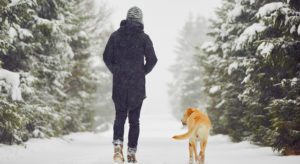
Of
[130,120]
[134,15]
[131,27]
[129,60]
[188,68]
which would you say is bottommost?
[188,68]

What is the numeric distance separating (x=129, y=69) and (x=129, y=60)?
154mm

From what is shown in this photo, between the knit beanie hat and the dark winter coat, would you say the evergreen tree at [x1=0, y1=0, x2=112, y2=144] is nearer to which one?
the dark winter coat

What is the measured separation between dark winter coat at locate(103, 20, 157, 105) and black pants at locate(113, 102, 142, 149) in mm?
99

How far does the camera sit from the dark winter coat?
15.0 ft

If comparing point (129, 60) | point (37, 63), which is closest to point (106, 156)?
point (129, 60)

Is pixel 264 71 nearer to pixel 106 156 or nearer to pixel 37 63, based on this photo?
pixel 106 156

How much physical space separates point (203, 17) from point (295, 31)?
35.2 m

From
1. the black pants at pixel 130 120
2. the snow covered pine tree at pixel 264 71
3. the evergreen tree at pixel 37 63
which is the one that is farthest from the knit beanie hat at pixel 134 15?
the snow covered pine tree at pixel 264 71

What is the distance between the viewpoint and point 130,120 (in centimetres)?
475

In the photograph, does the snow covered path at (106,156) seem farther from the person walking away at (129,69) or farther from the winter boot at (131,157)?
the person walking away at (129,69)

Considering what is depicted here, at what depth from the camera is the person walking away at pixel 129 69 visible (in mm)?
4562

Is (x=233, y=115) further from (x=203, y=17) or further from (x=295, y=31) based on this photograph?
(x=203, y=17)

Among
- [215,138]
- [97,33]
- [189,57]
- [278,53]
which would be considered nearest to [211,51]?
[215,138]

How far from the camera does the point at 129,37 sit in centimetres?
471
